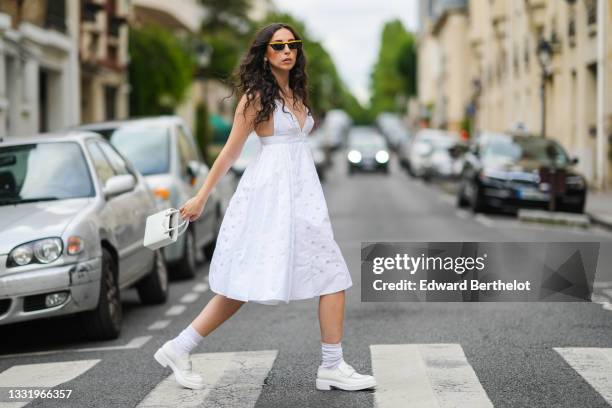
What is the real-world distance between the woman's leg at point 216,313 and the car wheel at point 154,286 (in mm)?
4247

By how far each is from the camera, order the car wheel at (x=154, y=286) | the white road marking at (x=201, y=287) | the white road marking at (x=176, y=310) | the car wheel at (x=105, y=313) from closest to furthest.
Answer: the car wheel at (x=105, y=313) < the white road marking at (x=176, y=310) < the car wheel at (x=154, y=286) < the white road marking at (x=201, y=287)

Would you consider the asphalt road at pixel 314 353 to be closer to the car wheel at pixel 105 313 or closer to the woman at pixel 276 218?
the car wheel at pixel 105 313

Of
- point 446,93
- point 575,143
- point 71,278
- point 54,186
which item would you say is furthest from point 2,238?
point 446,93

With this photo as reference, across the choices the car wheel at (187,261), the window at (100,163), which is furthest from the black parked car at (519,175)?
the window at (100,163)

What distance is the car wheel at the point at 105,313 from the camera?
7973 millimetres

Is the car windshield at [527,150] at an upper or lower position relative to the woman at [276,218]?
upper

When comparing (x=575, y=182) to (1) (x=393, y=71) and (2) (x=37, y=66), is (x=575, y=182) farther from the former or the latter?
(1) (x=393, y=71)

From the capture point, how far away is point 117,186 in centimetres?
871

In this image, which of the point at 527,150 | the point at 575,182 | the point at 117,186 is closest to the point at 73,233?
the point at 117,186

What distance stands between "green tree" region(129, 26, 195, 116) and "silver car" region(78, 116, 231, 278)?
22.2 meters

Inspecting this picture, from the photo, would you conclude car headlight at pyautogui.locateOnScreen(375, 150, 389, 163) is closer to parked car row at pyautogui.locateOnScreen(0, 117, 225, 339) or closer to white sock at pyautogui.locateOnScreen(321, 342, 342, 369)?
parked car row at pyautogui.locateOnScreen(0, 117, 225, 339)

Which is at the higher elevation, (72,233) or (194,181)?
(194,181)

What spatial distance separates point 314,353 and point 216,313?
1398 millimetres

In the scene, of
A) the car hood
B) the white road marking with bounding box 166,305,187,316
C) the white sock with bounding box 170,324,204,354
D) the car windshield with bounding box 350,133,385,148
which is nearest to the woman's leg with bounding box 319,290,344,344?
the white sock with bounding box 170,324,204,354
